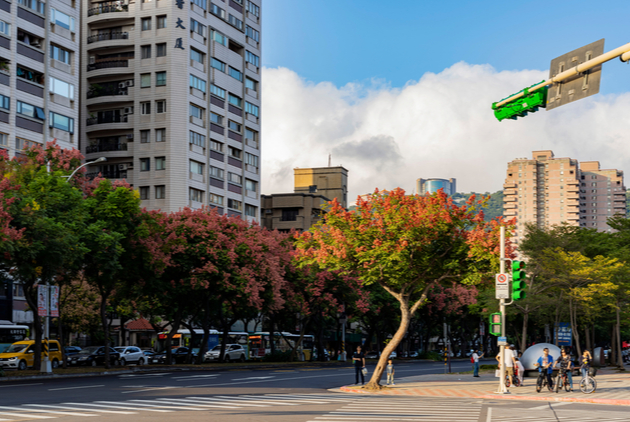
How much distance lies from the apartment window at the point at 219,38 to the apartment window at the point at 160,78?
786 centimetres

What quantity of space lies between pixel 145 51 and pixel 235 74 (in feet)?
35.6

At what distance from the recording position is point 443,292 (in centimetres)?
7225

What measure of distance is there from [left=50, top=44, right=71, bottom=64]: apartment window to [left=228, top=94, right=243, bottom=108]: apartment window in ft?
72.9

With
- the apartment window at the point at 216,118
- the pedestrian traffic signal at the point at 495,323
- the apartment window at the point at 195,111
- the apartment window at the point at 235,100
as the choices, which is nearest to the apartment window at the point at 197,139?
the apartment window at the point at 195,111

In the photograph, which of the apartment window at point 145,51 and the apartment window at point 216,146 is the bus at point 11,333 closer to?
the apartment window at point 216,146

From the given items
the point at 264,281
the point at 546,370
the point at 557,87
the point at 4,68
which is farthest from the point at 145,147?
the point at 557,87

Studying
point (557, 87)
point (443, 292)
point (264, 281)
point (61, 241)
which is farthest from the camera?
point (443, 292)

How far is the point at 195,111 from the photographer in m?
74.1

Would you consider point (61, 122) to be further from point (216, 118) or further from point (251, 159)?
point (251, 159)

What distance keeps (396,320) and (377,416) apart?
61.5 m

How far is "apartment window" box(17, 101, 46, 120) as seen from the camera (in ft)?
180

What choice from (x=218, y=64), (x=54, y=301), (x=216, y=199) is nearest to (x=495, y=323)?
(x=54, y=301)

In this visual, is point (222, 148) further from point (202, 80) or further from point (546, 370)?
point (546, 370)

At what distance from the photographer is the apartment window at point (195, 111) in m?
73.4
